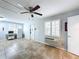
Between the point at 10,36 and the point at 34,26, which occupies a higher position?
the point at 34,26

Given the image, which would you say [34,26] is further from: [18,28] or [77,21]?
[77,21]

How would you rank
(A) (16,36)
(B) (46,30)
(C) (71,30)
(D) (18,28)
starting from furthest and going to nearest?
(D) (18,28), (A) (16,36), (B) (46,30), (C) (71,30)

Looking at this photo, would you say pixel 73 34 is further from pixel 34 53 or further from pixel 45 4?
pixel 34 53

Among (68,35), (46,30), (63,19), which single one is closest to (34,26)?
(46,30)

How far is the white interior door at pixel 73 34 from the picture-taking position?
12.0 feet

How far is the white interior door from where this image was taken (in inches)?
144

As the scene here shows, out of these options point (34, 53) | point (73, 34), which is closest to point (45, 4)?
point (73, 34)

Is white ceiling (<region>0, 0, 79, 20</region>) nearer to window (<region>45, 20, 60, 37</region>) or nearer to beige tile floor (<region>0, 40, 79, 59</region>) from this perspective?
window (<region>45, 20, 60, 37</region>)

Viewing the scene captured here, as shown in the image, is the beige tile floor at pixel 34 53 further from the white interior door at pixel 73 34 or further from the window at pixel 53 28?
the window at pixel 53 28

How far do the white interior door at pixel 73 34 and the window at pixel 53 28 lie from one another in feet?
3.14

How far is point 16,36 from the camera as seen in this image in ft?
31.0

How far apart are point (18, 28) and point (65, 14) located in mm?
7351

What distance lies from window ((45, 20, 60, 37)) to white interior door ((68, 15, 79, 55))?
0.96m

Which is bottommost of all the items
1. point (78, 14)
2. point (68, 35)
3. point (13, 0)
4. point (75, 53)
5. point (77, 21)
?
point (75, 53)
